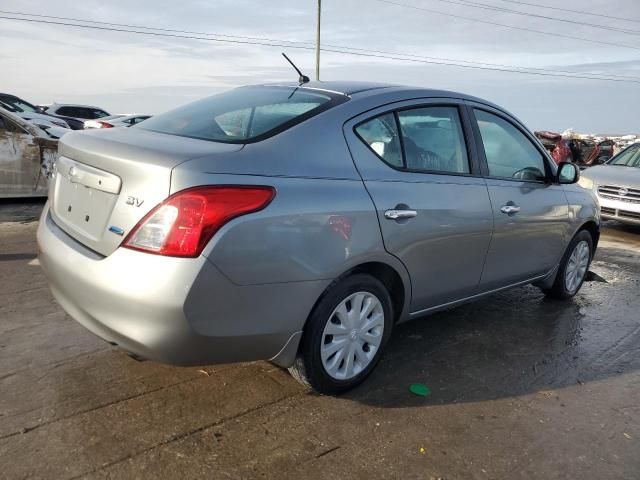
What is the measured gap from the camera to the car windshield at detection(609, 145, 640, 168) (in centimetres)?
975

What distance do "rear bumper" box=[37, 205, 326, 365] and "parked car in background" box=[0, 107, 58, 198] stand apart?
6.26m

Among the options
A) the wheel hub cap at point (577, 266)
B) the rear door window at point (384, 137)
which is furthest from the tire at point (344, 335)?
the wheel hub cap at point (577, 266)

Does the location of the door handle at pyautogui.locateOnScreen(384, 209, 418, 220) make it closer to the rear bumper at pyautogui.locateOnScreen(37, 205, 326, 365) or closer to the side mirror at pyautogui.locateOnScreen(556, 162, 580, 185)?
the rear bumper at pyautogui.locateOnScreen(37, 205, 326, 365)

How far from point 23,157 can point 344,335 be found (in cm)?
700

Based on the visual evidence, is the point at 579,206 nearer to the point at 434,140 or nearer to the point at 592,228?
the point at 592,228

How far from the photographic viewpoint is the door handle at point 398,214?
9.78ft

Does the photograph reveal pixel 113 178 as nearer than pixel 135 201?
No

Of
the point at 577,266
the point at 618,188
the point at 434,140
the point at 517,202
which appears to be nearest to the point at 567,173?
the point at 517,202

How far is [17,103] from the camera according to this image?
14.9 m

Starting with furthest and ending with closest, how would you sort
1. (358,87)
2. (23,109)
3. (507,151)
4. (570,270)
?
(23,109), (570,270), (507,151), (358,87)

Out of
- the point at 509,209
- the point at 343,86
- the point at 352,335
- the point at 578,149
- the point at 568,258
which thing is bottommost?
the point at 578,149

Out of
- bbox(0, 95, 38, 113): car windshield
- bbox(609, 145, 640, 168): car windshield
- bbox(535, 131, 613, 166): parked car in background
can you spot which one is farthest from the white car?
bbox(535, 131, 613, 166): parked car in background

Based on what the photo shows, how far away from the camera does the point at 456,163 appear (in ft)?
11.8

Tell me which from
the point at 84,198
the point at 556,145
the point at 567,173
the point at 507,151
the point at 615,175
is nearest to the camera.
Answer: the point at 84,198
